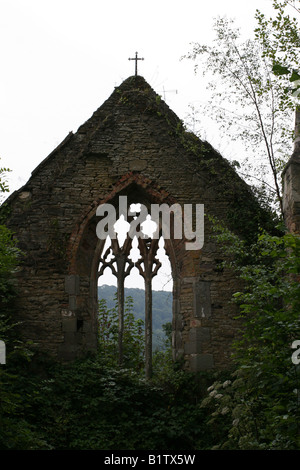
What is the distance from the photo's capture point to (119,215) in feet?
38.4

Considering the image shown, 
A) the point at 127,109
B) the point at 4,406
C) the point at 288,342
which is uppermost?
the point at 127,109

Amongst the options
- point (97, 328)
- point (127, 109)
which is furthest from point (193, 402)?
point (127, 109)

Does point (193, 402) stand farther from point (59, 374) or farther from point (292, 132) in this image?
point (292, 132)

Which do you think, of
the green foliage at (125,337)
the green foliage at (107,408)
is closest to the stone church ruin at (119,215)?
the green foliage at (125,337)

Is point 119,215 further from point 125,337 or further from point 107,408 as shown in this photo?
point 107,408

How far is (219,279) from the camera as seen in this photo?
11.0 meters

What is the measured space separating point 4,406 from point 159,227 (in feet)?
15.5

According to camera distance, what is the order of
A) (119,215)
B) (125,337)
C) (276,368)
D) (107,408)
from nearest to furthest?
(276,368)
(107,408)
(125,337)
(119,215)

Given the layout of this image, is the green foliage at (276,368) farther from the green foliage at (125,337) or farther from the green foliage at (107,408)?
the green foliage at (125,337)

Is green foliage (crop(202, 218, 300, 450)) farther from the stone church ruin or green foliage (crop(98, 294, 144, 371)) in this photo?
green foliage (crop(98, 294, 144, 371))

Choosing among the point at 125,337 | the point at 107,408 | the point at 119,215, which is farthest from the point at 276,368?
the point at 119,215

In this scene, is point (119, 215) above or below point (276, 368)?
above

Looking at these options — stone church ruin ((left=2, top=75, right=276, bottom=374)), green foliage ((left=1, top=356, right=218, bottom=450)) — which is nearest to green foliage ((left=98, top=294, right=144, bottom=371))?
stone church ruin ((left=2, top=75, right=276, bottom=374))

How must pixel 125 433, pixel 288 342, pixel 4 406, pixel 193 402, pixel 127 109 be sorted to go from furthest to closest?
pixel 127 109, pixel 193 402, pixel 125 433, pixel 4 406, pixel 288 342
